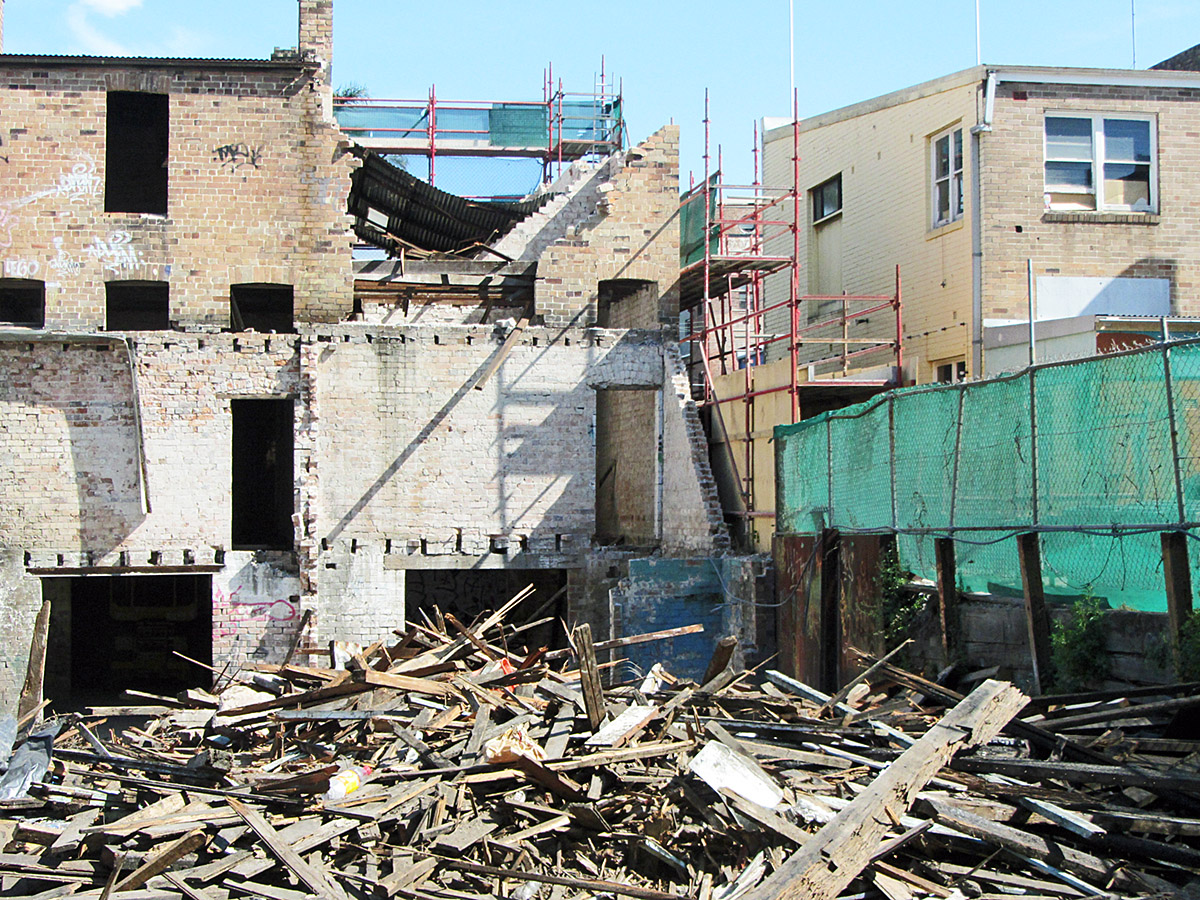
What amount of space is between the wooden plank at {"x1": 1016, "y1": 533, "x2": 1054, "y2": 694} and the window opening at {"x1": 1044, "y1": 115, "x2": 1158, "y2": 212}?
10449 millimetres

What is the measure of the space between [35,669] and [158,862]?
11131 mm

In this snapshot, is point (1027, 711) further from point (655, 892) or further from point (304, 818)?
point (304, 818)

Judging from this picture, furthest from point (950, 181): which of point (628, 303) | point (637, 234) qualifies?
point (628, 303)

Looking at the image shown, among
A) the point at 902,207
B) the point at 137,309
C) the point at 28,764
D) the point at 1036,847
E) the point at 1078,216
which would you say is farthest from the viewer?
the point at 137,309

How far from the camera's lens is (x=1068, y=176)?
18.4 meters

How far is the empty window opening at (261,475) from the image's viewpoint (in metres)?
22.5

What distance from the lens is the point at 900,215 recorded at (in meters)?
20.4

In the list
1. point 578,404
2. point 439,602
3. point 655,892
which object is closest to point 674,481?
point 578,404

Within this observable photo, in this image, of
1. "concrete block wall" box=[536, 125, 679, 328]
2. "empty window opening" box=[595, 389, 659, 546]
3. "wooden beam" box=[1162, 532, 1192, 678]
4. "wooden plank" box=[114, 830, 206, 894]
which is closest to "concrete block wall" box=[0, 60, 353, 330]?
"concrete block wall" box=[536, 125, 679, 328]

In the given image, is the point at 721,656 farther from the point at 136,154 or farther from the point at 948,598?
the point at 136,154

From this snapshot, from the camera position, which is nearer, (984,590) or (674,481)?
(984,590)

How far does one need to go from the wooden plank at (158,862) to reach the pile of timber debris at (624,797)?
0.02 metres

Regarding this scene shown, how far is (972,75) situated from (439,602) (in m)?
13.3

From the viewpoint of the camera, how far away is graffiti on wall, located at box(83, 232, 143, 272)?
1945 cm
